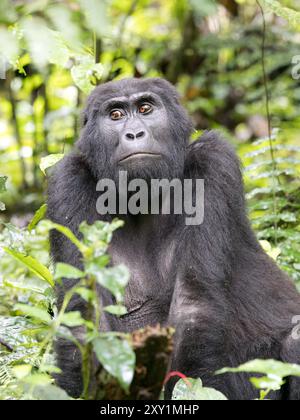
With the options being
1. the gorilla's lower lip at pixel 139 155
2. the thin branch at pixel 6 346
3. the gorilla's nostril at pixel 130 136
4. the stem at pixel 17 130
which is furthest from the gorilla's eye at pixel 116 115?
the stem at pixel 17 130

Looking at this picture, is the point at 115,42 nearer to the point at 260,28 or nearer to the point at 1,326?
the point at 260,28

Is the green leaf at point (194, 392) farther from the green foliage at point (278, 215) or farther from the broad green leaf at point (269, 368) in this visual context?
the green foliage at point (278, 215)

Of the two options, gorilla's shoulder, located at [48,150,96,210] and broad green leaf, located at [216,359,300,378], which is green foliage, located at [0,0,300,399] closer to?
broad green leaf, located at [216,359,300,378]

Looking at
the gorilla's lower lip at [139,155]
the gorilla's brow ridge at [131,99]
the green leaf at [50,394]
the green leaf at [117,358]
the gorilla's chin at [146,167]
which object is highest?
the gorilla's brow ridge at [131,99]

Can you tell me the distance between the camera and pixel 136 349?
98.3 inches

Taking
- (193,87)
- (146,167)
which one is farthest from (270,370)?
(193,87)

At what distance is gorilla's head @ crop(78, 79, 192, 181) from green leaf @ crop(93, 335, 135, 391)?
1598 millimetres

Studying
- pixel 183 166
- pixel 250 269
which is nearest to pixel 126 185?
pixel 183 166

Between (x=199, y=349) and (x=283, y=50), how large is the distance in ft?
20.4

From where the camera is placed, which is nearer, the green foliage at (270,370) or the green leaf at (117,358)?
the green leaf at (117,358)

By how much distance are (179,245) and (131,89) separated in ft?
3.21

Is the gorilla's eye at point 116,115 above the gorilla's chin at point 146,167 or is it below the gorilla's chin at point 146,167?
above

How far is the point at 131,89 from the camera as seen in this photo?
4.20 m

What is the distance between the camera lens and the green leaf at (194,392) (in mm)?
2830
